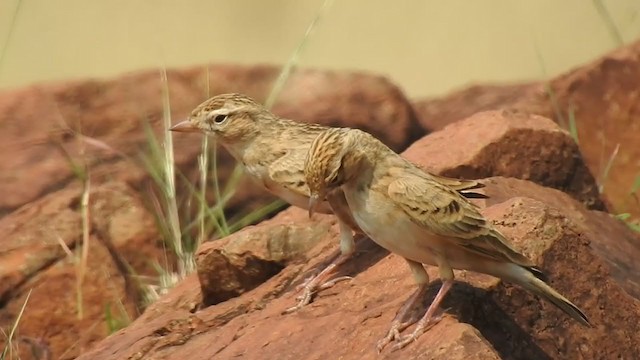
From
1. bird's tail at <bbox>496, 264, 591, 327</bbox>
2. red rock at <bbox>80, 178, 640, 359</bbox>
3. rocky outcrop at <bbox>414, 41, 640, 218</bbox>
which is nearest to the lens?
bird's tail at <bbox>496, 264, 591, 327</bbox>

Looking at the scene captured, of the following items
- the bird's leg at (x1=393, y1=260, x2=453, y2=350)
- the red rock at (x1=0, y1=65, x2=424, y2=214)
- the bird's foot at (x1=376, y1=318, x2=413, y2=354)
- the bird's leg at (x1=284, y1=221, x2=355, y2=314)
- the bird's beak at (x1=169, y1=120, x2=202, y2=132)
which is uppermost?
the bird's beak at (x1=169, y1=120, x2=202, y2=132)

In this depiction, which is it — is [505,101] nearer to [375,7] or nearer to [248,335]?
[375,7]

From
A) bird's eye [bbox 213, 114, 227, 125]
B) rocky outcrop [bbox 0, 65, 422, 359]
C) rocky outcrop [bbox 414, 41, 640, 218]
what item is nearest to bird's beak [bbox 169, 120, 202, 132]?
bird's eye [bbox 213, 114, 227, 125]

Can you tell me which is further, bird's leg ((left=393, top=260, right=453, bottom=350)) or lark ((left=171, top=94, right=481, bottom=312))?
lark ((left=171, top=94, right=481, bottom=312))

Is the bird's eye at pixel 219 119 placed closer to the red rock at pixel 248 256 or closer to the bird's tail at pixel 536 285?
the red rock at pixel 248 256

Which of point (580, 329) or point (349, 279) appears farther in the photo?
point (349, 279)

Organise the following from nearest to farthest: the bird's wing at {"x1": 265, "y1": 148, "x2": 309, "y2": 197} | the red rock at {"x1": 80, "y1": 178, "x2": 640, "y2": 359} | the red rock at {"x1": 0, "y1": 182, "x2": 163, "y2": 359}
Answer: the red rock at {"x1": 80, "y1": 178, "x2": 640, "y2": 359}
the bird's wing at {"x1": 265, "y1": 148, "x2": 309, "y2": 197}
the red rock at {"x1": 0, "y1": 182, "x2": 163, "y2": 359}

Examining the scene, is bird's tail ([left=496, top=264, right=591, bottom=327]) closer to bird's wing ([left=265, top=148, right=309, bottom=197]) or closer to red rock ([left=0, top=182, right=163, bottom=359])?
bird's wing ([left=265, top=148, right=309, bottom=197])

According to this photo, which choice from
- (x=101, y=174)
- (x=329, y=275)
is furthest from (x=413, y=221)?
(x=101, y=174)

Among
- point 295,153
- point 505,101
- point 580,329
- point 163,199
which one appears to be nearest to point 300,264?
point 295,153
